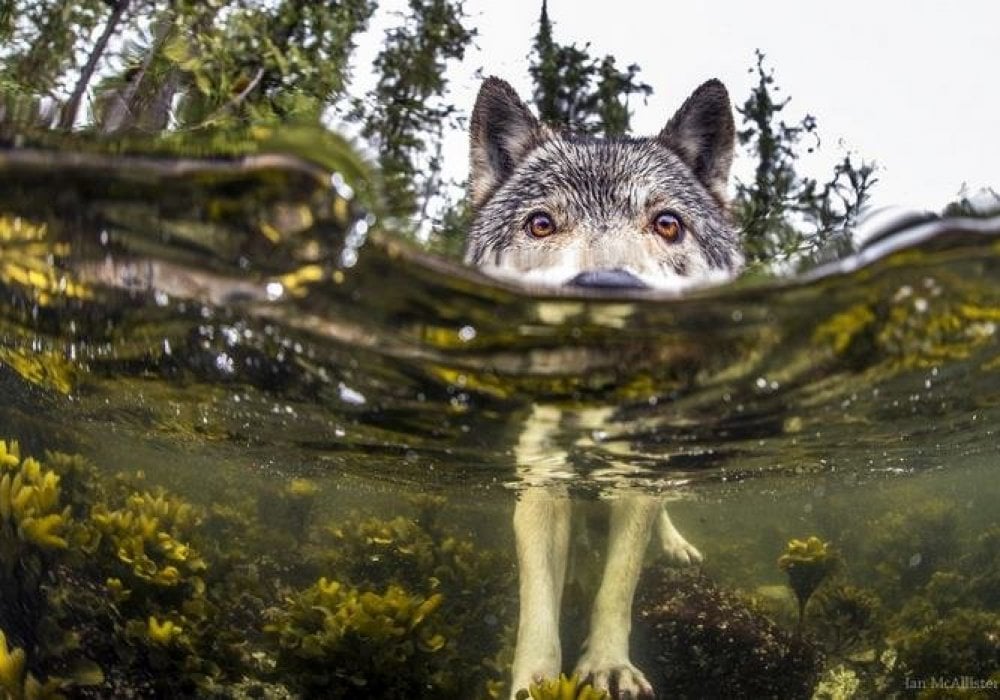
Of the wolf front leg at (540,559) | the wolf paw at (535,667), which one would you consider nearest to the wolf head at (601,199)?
the wolf front leg at (540,559)

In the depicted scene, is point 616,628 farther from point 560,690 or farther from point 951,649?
point 951,649

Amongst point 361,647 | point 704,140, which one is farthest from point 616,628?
point 704,140

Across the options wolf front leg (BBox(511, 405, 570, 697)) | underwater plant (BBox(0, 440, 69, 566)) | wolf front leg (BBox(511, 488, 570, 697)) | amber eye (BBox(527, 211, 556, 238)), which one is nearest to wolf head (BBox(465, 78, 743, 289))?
amber eye (BBox(527, 211, 556, 238))

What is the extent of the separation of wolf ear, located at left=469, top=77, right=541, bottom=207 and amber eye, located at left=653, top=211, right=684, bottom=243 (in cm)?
112

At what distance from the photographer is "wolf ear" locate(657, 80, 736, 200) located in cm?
566

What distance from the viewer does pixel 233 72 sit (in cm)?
633

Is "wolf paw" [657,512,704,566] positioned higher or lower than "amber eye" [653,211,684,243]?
lower

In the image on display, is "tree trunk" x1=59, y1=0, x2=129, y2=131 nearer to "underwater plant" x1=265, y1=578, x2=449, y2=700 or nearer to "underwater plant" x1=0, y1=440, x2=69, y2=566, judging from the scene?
"underwater plant" x1=0, y1=440, x2=69, y2=566

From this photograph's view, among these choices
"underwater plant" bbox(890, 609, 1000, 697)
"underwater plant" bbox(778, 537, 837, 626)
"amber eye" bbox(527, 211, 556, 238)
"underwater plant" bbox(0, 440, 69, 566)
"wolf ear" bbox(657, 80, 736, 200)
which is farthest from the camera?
"underwater plant" bbox(778, 537, 837, 626)

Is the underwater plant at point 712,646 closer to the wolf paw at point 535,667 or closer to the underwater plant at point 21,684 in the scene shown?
the wolf paw at point 535,667

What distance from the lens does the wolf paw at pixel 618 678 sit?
5242 millimetres

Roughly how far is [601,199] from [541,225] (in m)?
0.40

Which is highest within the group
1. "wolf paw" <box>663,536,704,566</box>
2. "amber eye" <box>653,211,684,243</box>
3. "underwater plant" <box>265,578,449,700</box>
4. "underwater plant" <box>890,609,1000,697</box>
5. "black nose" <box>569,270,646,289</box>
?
"amber eye" <box>653,211,684,243</box>

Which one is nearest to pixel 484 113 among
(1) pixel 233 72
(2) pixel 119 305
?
(1) pixel 233 72
